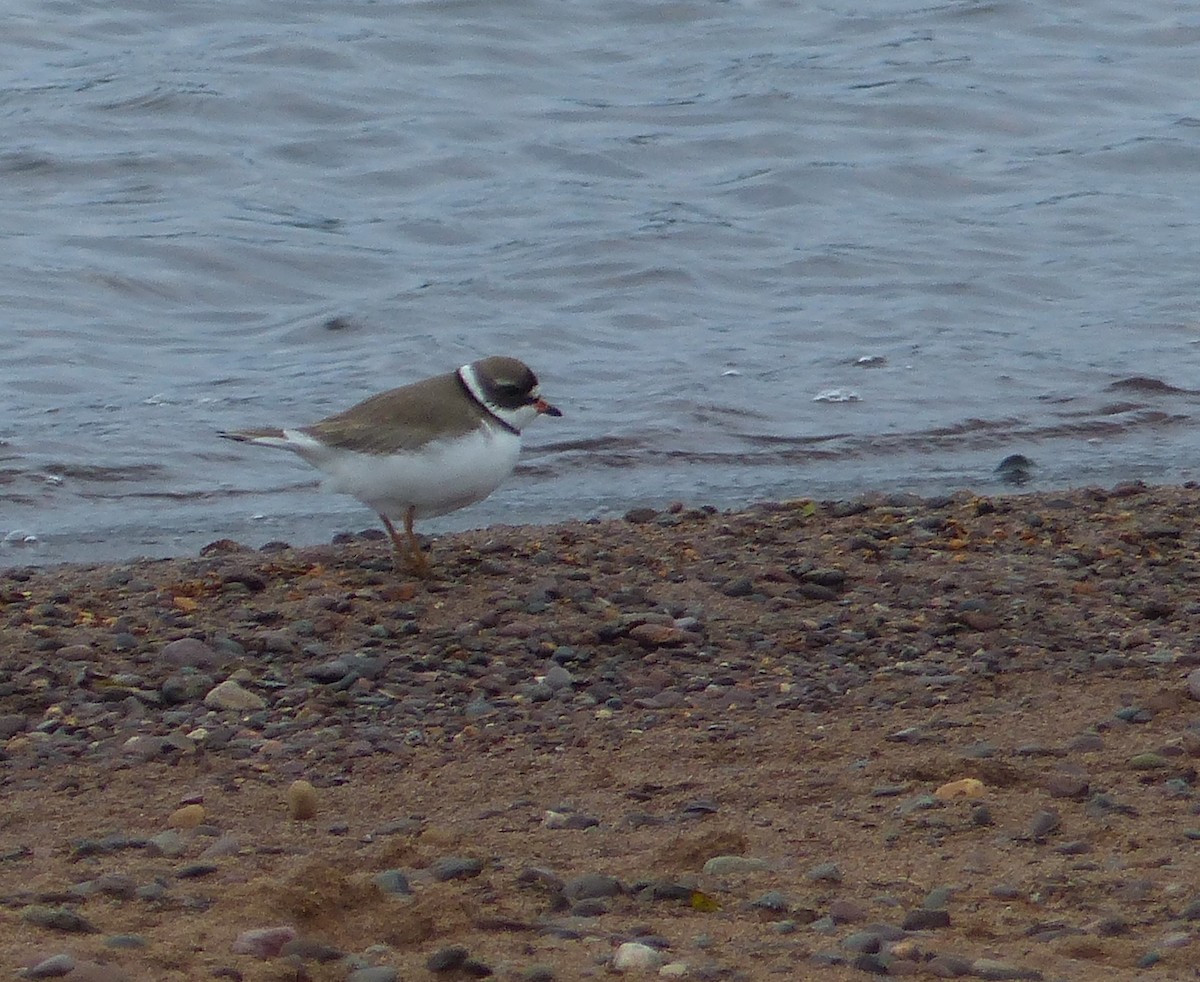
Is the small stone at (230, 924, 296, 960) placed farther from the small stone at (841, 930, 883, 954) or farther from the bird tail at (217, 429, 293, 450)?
the bird tail at (217, 429, 293, 450)

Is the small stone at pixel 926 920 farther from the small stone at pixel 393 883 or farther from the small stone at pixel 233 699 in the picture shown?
the small stone at pixel 233 699

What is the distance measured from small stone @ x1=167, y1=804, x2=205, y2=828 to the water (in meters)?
3.48

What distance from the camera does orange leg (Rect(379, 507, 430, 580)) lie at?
19.7 ft

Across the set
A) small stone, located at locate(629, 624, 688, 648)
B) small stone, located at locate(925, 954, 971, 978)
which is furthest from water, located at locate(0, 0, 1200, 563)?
small stone, located at locate(925, 954, 971, 978)

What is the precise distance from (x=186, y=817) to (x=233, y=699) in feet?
2.63

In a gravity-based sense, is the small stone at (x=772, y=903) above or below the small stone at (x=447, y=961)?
below

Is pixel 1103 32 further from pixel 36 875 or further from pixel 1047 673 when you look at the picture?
pixel 36 875

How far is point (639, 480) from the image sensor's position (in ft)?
28.4

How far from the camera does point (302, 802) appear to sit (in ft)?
13.7

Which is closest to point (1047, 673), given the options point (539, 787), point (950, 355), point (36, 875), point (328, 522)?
point (539, 787)

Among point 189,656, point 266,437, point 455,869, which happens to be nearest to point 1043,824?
point 455,869

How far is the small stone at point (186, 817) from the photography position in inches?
160

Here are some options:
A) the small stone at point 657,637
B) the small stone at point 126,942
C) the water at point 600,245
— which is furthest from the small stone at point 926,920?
the water at point 600,245

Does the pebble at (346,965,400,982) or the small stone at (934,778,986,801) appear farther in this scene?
the small stone at (934,778,986,801)
